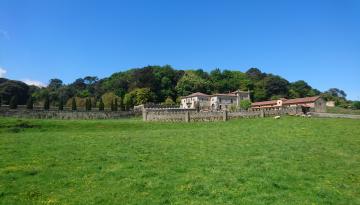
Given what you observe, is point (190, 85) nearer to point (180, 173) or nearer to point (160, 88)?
point (160, 88)

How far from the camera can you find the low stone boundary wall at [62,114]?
207 ft

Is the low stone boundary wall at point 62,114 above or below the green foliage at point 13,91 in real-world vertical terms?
below

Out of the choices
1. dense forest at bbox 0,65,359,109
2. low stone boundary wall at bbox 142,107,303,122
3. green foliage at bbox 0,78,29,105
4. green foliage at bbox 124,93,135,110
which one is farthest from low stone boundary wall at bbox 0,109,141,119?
green foliage at bbox 0,78,29,105

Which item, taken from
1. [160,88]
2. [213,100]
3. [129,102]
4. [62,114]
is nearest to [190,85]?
[160,88]

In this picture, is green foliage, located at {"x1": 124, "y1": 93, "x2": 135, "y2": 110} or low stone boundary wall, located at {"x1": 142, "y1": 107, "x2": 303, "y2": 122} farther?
green foliage, located at {"x1": 124, "y1": 93, "x2": 135, "y2": 110}

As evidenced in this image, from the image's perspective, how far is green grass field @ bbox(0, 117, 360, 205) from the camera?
12.8 m

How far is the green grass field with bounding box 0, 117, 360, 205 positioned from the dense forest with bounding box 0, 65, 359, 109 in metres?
81.5

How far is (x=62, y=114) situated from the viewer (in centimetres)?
6962

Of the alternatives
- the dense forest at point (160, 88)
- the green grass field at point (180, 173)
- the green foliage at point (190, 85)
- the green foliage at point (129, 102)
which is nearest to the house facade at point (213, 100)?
the dense forest at point (160, 88)

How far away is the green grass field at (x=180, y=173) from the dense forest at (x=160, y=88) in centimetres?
8147

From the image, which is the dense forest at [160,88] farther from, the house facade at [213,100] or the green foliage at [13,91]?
the house facade at [213,100]

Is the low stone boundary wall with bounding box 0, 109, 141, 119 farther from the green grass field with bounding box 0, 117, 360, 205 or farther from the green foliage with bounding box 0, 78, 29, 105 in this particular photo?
the green foliage with bounding box 0, 78, 29, 105

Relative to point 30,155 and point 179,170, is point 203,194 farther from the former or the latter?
point 30,155

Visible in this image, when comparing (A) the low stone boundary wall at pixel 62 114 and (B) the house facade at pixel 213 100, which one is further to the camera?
(B) the house facade at pixel 213 100
